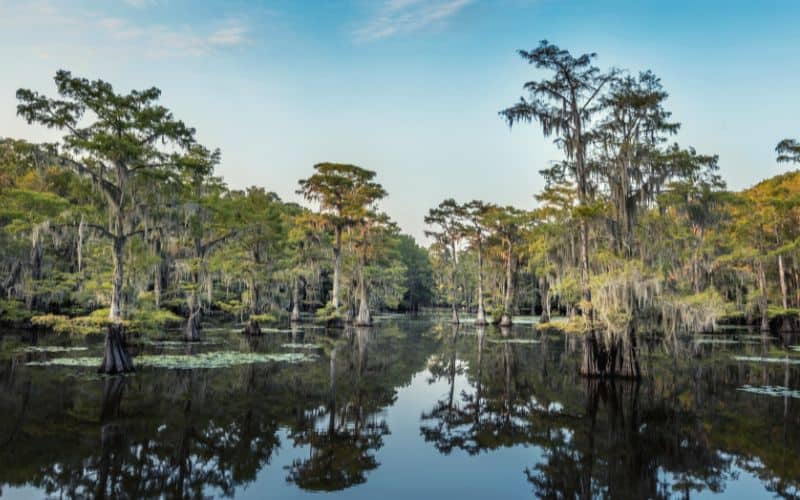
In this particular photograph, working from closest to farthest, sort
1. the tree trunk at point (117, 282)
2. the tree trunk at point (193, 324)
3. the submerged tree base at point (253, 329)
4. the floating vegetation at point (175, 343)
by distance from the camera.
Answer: the tree trunk at point (117, 282) < the floating vegetation at point (175, 343) < the tree trunk at point (193, 324) < the submerged tree base at point (253, 329)

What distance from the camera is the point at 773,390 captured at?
12930 mm

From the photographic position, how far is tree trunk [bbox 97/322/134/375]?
45.0 feet

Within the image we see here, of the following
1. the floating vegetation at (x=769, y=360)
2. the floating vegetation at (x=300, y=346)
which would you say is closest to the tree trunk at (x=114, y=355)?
the floating vegetation at (x=300, y=346)

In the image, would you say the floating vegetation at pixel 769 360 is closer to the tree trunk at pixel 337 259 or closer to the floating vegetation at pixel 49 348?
the tree trunk at pixel 337 259

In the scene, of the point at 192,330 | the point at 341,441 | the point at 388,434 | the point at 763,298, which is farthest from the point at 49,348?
the point at 763,298

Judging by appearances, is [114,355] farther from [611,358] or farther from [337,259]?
[337,259]

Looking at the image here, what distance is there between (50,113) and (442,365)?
15237mm

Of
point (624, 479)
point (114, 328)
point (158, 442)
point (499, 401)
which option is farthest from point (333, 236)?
point (624, 479)

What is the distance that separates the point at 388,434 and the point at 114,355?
9.62 metres

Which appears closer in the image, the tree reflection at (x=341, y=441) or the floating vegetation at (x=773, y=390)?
the tree reflection at (x=341, y=441)

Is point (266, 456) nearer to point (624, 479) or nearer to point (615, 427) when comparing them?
point (624, 479)

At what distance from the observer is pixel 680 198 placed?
17547 millimetres

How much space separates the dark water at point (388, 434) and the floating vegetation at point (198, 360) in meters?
0.89

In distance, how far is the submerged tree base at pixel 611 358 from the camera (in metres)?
14.5
